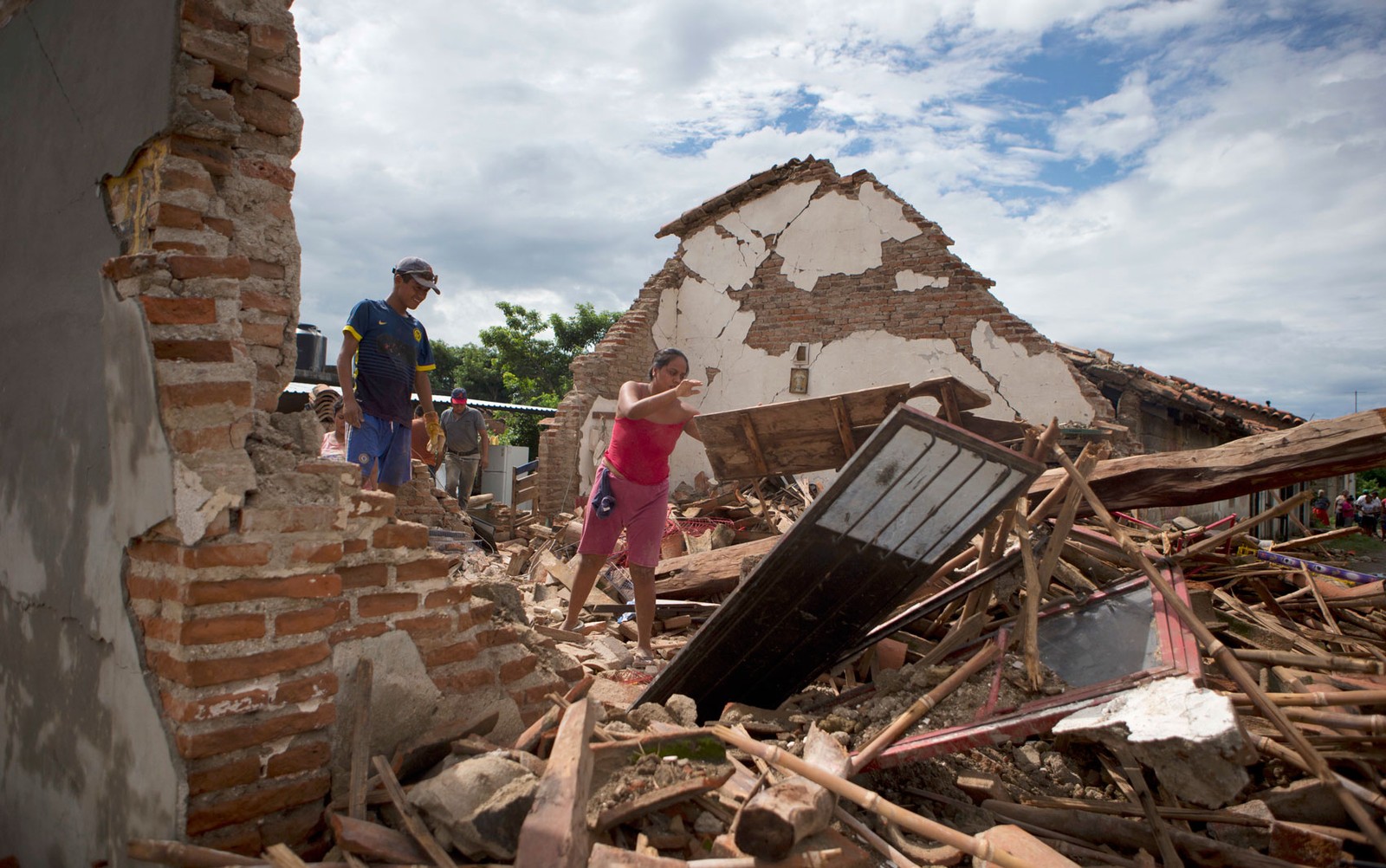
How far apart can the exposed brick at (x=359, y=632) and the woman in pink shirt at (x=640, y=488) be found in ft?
5.77

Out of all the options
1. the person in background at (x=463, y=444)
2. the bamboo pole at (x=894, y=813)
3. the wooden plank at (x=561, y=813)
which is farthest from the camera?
the person in background at (x=463, y=444)

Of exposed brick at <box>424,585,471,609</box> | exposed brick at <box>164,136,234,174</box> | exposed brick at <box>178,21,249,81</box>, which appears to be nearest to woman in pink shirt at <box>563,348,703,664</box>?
exposed brick at <box>424,585,471,609</box>

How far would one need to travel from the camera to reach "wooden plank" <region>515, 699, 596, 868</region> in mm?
2061

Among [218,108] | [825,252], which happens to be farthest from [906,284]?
[218,108]

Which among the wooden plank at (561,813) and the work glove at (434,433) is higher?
the work glove at (434,433)

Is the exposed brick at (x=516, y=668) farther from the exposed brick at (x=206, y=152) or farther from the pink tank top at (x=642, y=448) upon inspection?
the exposed brick at (x=206, y=152)

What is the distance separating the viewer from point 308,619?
2455 mm

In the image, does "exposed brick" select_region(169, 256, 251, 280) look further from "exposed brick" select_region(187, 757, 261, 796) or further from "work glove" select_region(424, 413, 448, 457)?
"work glove" select_region(424, 413, 448, 457)

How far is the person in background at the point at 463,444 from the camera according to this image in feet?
31.5

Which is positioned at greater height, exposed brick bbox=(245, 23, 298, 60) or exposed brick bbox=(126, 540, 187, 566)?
exposed brick bbox=(245, 23, 298, 60)

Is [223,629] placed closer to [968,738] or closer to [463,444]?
[968,738]

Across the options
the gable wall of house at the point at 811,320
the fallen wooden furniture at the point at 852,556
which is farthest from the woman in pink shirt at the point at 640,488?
the gable wall of house at the point at 811,320

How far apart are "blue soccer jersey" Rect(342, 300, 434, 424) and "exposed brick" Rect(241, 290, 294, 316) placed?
140cm

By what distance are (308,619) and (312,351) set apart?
14656 mm
